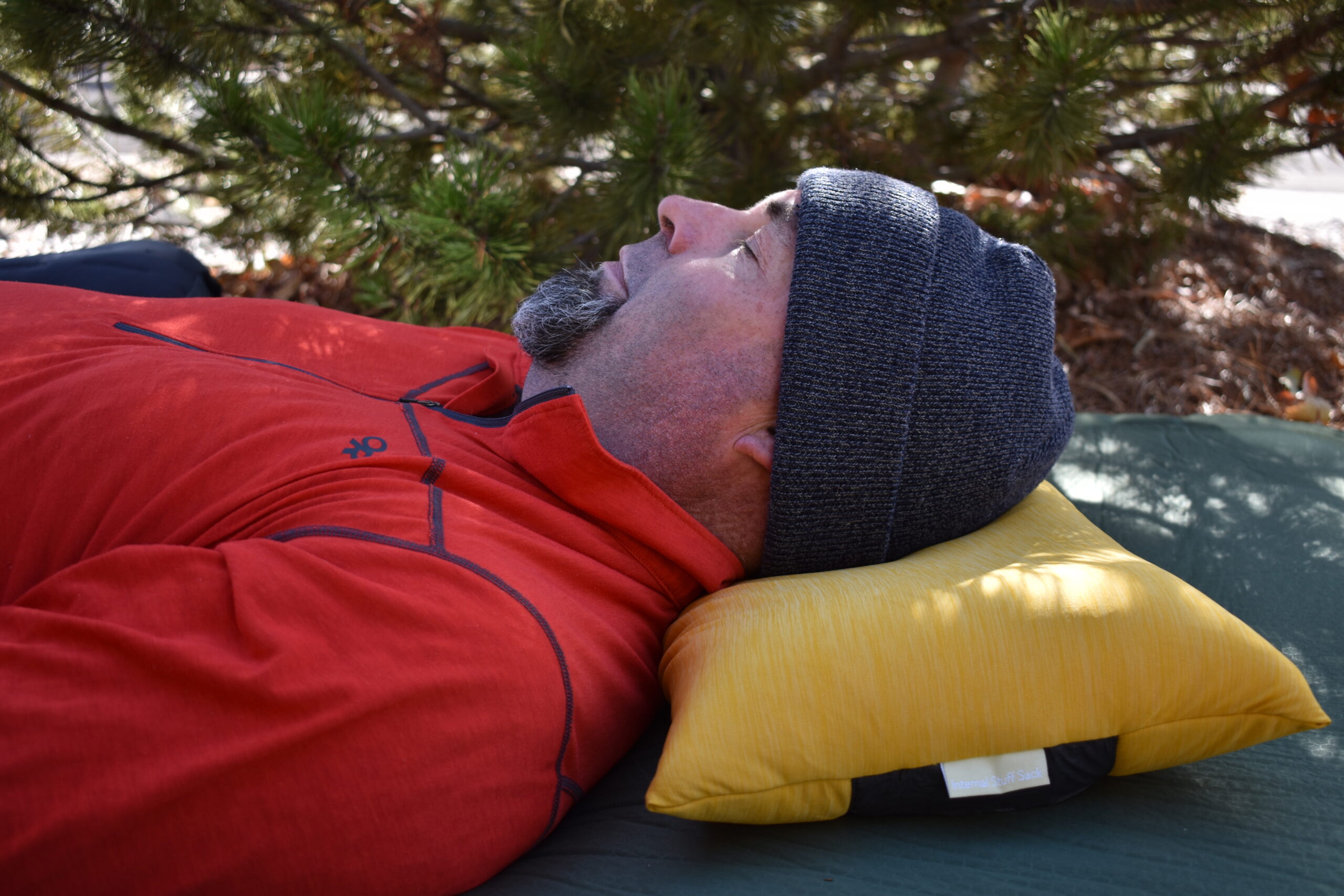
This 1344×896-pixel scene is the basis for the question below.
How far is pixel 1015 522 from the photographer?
1546 mm

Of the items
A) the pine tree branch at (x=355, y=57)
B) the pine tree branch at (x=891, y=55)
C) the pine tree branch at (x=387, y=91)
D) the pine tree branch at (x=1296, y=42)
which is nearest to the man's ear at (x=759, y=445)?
the pine tree branch at (x=387, y=91)

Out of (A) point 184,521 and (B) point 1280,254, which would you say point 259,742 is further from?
(B) point 1280,254

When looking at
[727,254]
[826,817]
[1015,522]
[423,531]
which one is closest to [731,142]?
[727,254]

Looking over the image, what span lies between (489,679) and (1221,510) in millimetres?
1722

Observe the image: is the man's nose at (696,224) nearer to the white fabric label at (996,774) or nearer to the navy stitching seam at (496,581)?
the navy stitching seam at (496,581)

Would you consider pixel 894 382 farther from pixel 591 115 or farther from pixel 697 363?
pixel 591 115

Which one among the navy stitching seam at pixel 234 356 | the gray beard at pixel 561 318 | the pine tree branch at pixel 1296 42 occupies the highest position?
the pine tree branch at pixel 1296 42

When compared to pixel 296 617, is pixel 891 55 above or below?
above

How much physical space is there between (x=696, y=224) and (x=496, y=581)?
→ 0.77 m

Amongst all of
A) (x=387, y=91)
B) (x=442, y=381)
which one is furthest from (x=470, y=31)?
(x=442, y=381)

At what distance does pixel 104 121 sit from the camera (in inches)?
103

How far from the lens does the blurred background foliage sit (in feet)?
6.97

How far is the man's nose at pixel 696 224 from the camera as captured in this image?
5.06ft

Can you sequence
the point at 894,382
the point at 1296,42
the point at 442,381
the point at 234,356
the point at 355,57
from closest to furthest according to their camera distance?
the point at 894,382
the point at 234,356
the point at 442,381
the point at 1296,42
the point at 355,57
